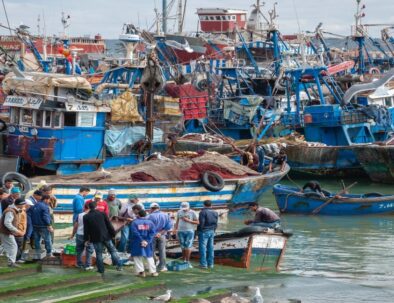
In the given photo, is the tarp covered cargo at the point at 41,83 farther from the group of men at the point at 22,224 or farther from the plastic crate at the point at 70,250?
the plastic crate at the point at 70,250

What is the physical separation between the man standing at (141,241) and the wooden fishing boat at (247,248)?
7.33 ft

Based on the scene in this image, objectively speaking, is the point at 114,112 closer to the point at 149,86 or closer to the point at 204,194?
the point at 149,86

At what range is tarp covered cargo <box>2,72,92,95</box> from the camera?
2738 centimetres

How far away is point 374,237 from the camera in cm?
2633

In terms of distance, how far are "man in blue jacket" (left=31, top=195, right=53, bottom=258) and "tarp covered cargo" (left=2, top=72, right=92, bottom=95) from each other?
10272 millimetres

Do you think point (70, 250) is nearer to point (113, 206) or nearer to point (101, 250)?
point (101, 250)

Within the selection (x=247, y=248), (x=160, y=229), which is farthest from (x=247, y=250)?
(x=160, y=229)

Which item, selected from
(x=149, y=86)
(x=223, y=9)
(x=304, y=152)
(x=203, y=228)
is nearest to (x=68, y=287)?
(x=203, y=228)

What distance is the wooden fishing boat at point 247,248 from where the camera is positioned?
18781mm

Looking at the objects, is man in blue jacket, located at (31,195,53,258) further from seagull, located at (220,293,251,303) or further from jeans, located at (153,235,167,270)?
seagull, located at (220,293,251,303)

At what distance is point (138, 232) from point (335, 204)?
14.2m

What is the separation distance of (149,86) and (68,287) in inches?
585

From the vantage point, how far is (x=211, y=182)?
90.1 ft

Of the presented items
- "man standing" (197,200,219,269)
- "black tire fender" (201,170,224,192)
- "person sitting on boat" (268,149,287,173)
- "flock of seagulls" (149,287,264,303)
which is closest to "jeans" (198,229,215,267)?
"man standing" (197,200,219,269)
